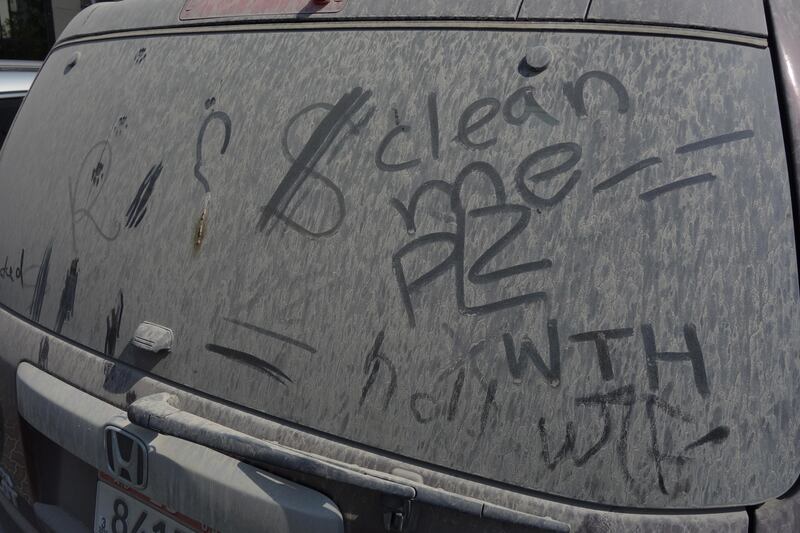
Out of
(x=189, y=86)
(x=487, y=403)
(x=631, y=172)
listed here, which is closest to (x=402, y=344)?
(x=487, y=403)

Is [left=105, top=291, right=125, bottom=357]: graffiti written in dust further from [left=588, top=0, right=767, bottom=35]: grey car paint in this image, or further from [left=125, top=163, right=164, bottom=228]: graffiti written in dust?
[left=588, top=0, right=767, bottom=35]: grey car paint

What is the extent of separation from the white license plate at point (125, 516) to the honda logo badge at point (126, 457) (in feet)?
0.23

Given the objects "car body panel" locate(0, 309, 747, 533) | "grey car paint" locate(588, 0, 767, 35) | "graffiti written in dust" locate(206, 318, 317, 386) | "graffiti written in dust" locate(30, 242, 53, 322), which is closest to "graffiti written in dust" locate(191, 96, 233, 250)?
"graffiti written in dust" locate(206, 318, 317, 386)

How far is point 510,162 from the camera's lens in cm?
141

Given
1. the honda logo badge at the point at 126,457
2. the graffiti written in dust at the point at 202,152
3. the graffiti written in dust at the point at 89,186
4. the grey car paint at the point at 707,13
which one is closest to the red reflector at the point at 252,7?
the graffiti written in dust at the point at 202,152

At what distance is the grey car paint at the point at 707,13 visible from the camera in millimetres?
1389

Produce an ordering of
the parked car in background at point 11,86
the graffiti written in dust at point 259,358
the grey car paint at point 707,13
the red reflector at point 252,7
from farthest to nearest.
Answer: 1. the parked car in background at point 11,86
2. the red reflector at point 252,7
3. the graffiti written in dust at point 259,358
4. the grey car paint at point 707,13

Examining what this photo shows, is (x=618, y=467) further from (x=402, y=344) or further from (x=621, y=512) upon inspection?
(x=402, y=344)

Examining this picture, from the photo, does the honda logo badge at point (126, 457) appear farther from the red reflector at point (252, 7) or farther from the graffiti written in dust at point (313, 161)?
the red reflector at point (252, 7)

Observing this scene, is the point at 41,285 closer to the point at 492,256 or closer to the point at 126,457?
the point at 126,457

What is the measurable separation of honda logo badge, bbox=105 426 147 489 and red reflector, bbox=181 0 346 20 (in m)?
0.99

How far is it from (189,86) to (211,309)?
22.5 inches

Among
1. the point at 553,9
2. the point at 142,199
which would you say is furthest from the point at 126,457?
the point at 553,9

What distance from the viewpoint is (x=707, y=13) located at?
4.58ft
